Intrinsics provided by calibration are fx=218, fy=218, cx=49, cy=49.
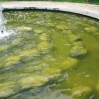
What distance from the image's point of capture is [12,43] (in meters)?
5.59

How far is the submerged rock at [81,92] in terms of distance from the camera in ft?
11.2

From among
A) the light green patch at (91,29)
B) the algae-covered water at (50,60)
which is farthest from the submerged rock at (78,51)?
the light green patch at (91,29)

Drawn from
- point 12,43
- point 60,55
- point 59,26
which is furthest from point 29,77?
point 59,26

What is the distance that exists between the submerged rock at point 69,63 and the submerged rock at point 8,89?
3.56 feet

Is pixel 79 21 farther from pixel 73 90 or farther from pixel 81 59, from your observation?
pixel 73 90

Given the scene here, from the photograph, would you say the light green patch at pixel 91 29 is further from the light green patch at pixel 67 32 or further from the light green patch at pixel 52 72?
the light green patch at pixel 52 72

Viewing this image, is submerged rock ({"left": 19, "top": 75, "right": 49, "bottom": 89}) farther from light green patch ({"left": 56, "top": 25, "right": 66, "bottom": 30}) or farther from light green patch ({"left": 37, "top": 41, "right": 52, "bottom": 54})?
light green patch ({"left": 56, "top": 25, "right": 66, "bottom": 30})

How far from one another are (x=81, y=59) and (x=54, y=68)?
706 millimetres

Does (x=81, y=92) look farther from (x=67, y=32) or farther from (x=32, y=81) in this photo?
(x=67, y=32)

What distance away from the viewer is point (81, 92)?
3.49 meters

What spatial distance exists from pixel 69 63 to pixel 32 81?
1037 mm

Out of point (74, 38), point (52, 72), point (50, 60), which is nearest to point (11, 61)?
point (50, 60)

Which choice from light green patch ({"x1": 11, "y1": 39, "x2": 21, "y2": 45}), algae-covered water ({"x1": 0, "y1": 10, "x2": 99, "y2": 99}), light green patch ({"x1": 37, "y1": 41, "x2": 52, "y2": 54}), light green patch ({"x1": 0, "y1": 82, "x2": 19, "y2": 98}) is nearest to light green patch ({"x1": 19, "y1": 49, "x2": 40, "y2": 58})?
algae-covered water ({"x1": 0, "y1": 10, "x2": 99, "y2": 99})

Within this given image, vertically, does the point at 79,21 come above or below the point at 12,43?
above
